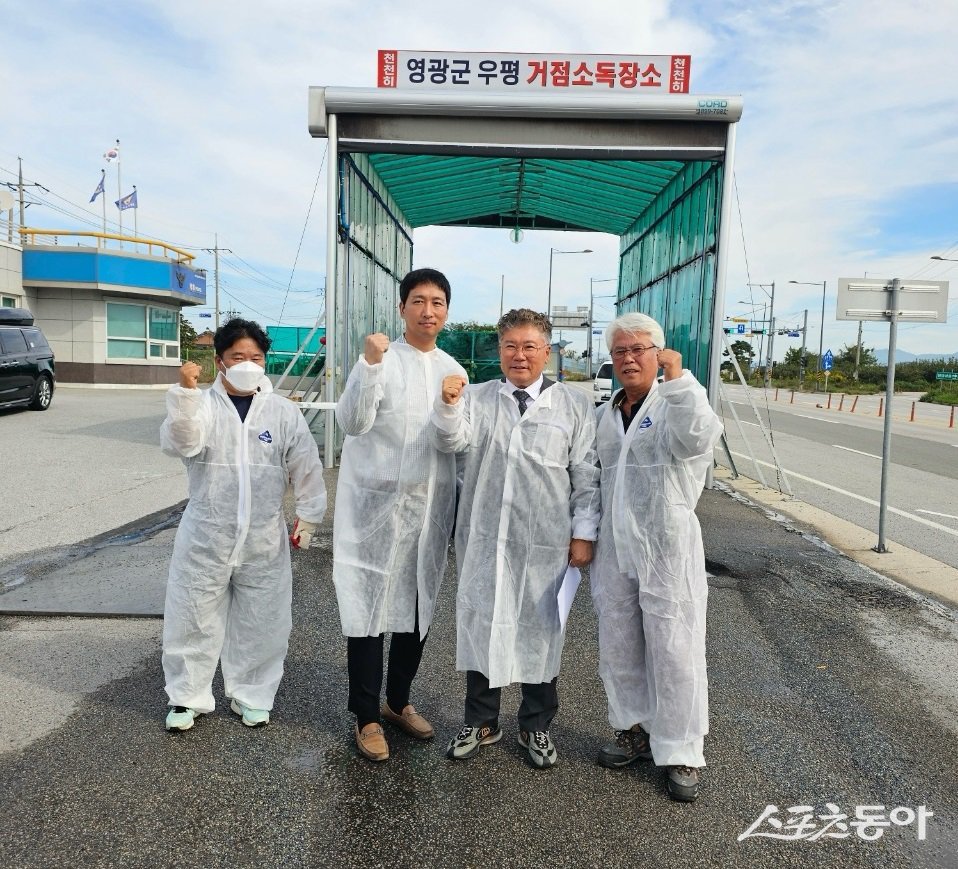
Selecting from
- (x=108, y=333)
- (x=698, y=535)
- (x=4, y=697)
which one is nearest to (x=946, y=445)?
(x=698, y=535)

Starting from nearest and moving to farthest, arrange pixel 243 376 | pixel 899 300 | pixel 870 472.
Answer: pixel 243 376 → pixel 899 300 → pixel 870 472

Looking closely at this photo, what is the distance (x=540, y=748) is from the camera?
3029mm

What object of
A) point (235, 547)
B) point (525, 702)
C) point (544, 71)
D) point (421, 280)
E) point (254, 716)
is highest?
point (544, 71)

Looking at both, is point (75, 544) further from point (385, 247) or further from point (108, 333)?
point (108, 333)

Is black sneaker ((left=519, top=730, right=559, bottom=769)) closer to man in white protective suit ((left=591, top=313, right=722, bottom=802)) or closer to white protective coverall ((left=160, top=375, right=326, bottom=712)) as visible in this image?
man in white protective suit ((left=591, top=313, right=722, bottom=802))

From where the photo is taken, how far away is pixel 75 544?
6098 mm

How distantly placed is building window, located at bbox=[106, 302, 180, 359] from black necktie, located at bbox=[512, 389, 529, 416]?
2529 cm

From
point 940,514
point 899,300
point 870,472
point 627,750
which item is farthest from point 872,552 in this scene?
point 870,472

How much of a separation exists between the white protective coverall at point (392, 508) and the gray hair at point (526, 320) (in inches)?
11.0

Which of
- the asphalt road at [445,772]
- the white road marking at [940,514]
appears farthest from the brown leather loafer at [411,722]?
the white road marking at [940,514]

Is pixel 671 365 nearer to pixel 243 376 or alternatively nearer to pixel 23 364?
pixel 243 376

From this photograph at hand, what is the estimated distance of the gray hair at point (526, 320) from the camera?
2965 mm

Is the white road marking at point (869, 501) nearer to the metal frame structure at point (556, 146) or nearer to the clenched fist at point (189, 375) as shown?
the metal frame structure at point (556, 146)

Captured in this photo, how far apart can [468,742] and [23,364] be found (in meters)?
14.7
